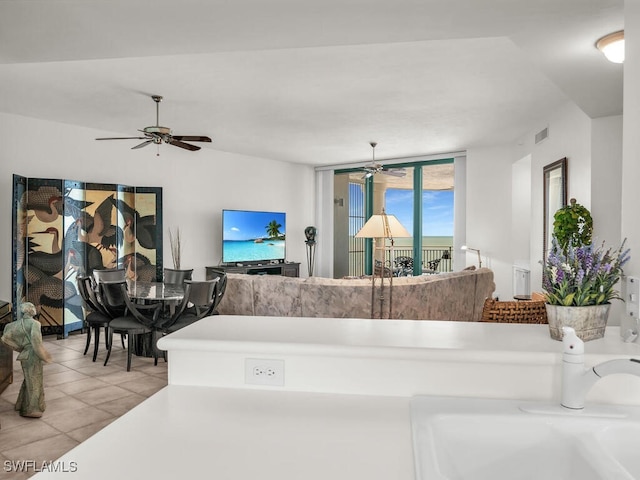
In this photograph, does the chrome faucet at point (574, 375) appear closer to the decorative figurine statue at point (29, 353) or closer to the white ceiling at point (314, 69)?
the white ceiling at point (314, 69)

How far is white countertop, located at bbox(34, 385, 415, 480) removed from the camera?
3.20 feet

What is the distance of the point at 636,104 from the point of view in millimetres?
1599

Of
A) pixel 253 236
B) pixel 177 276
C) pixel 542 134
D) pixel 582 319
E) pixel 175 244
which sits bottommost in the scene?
pixel 177 276

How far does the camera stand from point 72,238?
5773mm

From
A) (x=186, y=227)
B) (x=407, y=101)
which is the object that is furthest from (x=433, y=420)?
(x=186, y=227)

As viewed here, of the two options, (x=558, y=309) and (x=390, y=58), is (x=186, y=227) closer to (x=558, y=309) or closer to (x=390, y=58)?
(x=390, y=58)

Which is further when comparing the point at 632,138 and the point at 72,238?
the point at 72,238

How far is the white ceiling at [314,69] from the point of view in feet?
7.23

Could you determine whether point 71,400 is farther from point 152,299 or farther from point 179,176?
point 179,176

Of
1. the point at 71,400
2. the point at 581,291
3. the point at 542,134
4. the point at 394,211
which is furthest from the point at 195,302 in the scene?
the point at 394,211

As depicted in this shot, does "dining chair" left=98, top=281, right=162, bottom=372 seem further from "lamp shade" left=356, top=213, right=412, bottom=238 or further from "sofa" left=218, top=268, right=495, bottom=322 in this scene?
"lamp shade" left=356, top=213, right=412, bottom=238

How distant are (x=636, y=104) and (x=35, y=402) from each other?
3734mm

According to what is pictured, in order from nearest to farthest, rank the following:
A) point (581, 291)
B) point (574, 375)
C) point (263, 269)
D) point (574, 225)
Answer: point (574, 375) → point (581, 291) → point (574, 225) → point (263, 269)

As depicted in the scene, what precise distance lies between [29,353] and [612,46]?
3.87m
